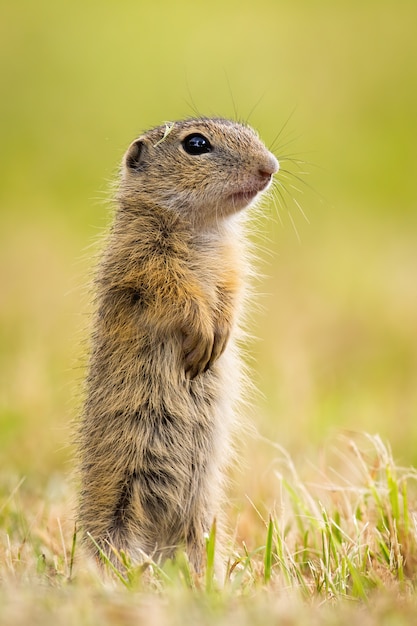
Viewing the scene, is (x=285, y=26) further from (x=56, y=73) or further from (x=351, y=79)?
(x=56, y=73)

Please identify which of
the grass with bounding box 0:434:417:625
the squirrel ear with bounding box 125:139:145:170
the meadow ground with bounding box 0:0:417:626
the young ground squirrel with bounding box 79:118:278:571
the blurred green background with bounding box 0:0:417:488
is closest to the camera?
the grass with bounding box 0:434:417:625

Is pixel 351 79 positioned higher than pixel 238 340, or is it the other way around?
pixel 351 79

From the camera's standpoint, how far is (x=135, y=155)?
586 centimetres

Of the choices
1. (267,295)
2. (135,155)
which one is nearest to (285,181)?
(267,295)

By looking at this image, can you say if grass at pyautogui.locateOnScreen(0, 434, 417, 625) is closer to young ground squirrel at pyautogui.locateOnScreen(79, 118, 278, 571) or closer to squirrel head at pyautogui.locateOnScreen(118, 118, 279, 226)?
young ground squirrel at pyautogui.locateOnScreen(79, 118, 278, 571)

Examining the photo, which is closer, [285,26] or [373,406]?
[373,406]

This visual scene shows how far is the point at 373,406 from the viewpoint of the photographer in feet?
28.1

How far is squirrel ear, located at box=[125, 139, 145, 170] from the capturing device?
230 inches

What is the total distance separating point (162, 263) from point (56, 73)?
18.7 metres

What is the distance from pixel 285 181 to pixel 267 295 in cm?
176

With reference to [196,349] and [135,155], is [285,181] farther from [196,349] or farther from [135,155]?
[196,349]

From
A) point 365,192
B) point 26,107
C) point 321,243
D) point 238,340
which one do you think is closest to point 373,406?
point 238,340

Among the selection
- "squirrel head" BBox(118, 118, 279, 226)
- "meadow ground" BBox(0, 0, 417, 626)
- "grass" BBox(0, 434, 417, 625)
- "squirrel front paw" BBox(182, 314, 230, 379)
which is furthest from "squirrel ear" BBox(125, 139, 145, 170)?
"grass" BBox(0, 434, 417, 625)

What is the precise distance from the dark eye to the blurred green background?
61 centimetres
